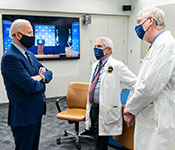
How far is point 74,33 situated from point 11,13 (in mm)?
1781

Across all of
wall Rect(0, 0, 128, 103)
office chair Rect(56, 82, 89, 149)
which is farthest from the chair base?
wall Rect(0, 0, 128, 103)

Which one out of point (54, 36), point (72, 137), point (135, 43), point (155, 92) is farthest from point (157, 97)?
point (135, 43)

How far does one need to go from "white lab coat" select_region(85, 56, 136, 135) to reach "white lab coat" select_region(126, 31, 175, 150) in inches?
30.3

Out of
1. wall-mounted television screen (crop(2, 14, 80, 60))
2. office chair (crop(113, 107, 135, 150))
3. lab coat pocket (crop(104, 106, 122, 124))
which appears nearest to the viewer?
office chair (crop(113, 107, 135, 150))

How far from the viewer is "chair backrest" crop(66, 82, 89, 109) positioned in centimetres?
351

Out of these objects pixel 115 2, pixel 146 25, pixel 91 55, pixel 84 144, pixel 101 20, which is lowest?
pixel 84 144

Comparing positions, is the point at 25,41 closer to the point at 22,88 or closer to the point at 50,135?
the point at 22,88

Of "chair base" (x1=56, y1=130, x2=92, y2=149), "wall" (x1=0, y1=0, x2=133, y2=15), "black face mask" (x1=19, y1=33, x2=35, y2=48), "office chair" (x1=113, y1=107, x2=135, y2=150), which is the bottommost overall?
"chair base" (x1=56, y1=130, x2=92, y2=149)

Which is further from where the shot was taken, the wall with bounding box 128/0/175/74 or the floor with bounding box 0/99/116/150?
the wall with bounding box 128/0/175/74

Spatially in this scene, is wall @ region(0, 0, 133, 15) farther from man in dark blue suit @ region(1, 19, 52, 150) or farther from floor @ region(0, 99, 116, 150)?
man in dark blue suit @ region(1, 19, 52, 150)

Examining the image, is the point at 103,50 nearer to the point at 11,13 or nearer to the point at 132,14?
the point at 11,13

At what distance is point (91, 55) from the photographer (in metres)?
6.80

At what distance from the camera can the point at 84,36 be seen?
662cm

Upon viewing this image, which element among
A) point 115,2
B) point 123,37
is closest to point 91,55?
point 123,37
